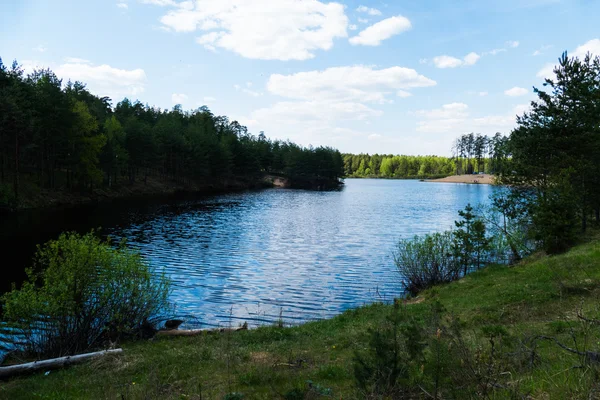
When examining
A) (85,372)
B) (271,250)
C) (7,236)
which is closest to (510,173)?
(271,250)

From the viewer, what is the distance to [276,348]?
12.5 metres

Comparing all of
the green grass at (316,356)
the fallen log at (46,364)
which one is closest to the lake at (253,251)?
the green grass at (316,356)

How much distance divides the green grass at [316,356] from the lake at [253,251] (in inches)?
168

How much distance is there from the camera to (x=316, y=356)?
11.4 meters

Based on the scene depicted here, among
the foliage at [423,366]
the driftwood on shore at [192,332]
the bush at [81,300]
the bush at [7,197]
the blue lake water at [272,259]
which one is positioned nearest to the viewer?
the foliage at [423,366]

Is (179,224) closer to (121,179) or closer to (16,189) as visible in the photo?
(16,189)

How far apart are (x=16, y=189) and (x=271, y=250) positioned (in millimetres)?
41691

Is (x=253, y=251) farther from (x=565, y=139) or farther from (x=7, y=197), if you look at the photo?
(x=7, y=197)

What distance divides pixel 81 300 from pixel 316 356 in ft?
29.2

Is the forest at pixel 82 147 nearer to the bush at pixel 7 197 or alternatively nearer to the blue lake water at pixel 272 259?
the bush at pixel 7 197

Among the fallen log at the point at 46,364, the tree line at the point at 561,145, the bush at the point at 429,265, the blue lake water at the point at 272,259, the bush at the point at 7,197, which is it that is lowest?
the blue lake water at the point at 272,259

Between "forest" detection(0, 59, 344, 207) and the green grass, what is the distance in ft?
164

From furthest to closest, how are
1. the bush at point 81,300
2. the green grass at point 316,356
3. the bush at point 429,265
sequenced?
the bush at point 429,265 → the bush at point 81,300 → the green grass at point 316,356

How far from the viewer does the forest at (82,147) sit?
5509cm
